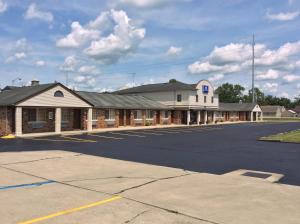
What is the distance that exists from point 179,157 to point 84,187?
7.24 meters

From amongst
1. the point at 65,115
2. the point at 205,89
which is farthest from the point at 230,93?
the point at 65,115

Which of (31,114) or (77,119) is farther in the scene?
(77,119)

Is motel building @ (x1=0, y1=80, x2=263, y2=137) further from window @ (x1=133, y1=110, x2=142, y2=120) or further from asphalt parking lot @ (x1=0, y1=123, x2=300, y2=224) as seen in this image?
asphalt parking lot @ (x1=0, y1=123, x2=300, y2=224)

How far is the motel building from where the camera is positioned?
95.3 feet

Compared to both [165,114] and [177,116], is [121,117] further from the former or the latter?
[177,116]

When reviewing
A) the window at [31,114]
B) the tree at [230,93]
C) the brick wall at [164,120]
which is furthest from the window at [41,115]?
the tree at [230,93]

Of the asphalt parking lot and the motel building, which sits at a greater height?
the motel building

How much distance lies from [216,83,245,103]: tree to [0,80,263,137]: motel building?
200 ft

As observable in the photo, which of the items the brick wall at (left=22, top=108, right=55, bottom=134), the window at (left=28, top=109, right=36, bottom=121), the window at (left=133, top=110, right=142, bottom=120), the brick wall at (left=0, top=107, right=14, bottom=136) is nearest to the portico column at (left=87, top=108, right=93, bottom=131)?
the brick wall at (left=22, top=108, right=55, bottom=134)

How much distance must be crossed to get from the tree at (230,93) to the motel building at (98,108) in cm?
6109

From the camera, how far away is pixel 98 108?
3738 cm

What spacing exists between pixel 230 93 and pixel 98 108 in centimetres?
9992

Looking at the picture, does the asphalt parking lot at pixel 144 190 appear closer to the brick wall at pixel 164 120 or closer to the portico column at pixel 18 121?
the portico column at pixel 18 121

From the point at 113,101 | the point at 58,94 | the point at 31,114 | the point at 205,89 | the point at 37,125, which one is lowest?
the point at 37,125
